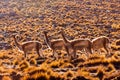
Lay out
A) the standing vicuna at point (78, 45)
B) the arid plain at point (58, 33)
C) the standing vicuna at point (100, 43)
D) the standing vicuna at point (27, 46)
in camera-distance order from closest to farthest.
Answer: the arid plain at point (58, 33) → the standing vicuna at point (78, 45) → the standing vicuna at point (100, 43) → the standing vicuna at point (27, 46)

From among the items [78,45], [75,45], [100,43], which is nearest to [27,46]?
[75,45]

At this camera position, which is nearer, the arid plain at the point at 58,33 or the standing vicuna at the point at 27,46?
the arid plain at the point at 58,33

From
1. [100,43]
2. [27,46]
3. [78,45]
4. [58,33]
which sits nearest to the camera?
[78,45]

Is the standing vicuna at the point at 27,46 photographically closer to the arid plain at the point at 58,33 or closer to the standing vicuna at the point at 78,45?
the arid plain at the point at 58,33

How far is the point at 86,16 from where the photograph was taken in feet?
163

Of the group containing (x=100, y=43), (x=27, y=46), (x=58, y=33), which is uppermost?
(x=100, y=43)

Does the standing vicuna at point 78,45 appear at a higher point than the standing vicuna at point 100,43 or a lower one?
higher

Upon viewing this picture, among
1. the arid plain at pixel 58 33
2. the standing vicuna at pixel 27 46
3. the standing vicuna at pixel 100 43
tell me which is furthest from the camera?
the standing vicuna at pixel 27 46

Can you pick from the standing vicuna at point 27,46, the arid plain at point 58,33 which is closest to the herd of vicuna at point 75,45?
the standing vicuna at point 27,46

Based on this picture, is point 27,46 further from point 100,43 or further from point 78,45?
point 100,43

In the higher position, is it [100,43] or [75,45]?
[75,45]

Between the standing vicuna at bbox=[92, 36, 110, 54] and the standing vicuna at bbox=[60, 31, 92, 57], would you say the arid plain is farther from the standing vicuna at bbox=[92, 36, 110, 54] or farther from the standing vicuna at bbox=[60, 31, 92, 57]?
the standing vicuna at bbox=[60, 31, 92, 57]

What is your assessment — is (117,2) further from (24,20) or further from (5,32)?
(5,32)

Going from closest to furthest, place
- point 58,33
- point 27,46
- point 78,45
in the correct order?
1. point 78,45
2. point 27,46
3. point 58,33
